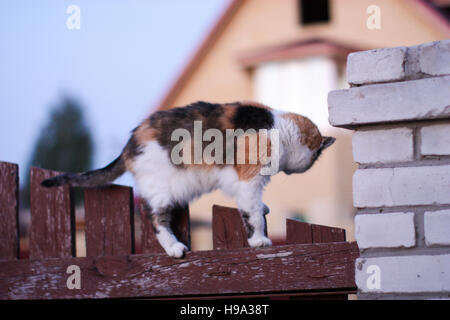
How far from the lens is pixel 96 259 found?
254 cm

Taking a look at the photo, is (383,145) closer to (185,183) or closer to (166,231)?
(166,231)

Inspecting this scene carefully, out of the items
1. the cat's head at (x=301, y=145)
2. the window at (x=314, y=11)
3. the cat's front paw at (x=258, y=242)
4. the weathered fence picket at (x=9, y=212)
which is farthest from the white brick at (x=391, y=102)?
the window at (x=314, y=11)

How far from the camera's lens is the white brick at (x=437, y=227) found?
1931 millimetres

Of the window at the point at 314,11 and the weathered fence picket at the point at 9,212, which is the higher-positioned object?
the window at the point at 314,11

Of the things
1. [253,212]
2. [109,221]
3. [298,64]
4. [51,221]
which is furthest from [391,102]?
[298,64]

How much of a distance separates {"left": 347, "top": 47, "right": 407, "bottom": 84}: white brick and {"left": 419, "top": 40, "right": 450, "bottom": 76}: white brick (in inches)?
2.3

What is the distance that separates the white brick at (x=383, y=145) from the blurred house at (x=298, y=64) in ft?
30.5

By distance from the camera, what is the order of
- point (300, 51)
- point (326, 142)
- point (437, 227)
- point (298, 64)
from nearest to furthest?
point (437, 227) → point (326, 142) → point (300, 51) → point (298, 64)

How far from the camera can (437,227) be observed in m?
1.94

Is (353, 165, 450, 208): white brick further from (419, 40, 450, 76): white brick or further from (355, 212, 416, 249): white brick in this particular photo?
(419, 40, 450, 76): white brick

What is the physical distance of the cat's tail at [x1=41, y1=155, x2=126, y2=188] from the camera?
2.67 meters

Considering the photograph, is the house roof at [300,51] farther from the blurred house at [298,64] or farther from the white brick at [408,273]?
the white brick at [408,273]

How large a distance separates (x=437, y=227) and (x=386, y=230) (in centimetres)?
15

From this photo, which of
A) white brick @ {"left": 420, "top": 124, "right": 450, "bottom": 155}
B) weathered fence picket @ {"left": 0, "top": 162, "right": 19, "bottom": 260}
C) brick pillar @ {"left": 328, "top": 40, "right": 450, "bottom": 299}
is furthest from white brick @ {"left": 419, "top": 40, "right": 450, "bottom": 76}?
weathered fence picket @ {"left": 0, "top": 162, "right": 19, "bottom": 260}
